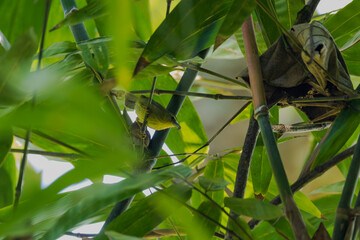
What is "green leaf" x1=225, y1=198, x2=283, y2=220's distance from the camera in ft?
0.89

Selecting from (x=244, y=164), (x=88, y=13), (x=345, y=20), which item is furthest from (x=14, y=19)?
(x=345, y=20)

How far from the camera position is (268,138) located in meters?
0.31

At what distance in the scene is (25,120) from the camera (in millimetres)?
168

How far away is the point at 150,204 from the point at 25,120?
0.20m

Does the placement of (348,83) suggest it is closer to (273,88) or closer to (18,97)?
(273,88)

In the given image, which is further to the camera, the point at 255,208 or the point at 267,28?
the point at 267,28

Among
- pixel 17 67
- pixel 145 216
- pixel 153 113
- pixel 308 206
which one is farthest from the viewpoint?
pixel 308 206

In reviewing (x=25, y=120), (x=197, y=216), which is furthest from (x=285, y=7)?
(x=25, y=120)

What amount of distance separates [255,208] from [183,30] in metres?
0.15

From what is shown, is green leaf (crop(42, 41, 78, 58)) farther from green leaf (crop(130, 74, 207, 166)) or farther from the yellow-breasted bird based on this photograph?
green leaf (crop(130, 74, 207, 166))

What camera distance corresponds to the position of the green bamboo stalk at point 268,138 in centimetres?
27

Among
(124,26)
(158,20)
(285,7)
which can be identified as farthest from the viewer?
(158,20)

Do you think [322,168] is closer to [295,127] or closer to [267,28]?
[295,127]

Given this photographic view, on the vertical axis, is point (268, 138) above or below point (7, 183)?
below
